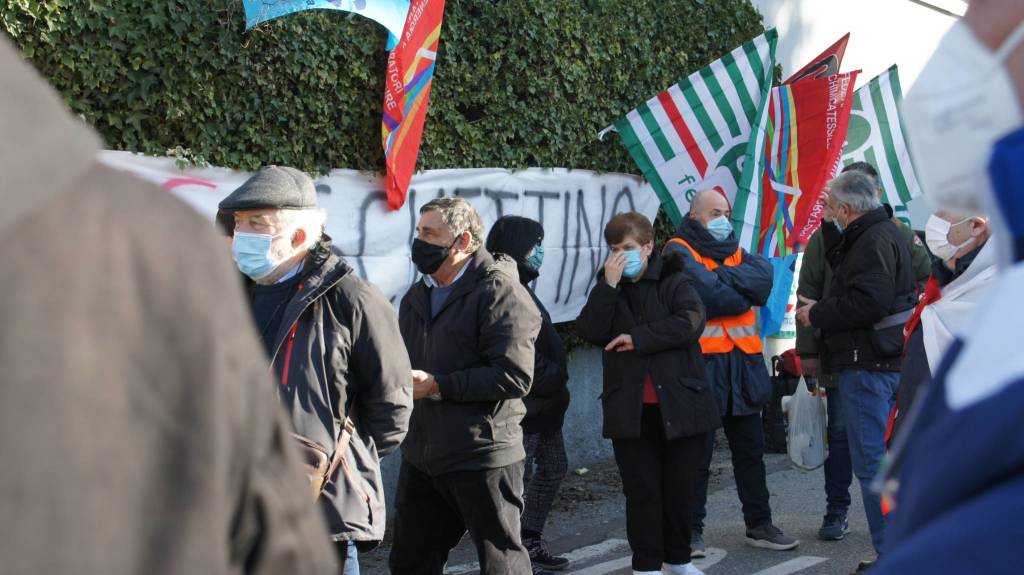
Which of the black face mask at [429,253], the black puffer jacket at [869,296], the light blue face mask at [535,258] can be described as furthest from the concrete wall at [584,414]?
the black face mask at [429,253]

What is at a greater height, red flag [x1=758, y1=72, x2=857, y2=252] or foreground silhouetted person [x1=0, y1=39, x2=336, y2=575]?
red flag [x1=758, y1=72, x2=857, y2=252]

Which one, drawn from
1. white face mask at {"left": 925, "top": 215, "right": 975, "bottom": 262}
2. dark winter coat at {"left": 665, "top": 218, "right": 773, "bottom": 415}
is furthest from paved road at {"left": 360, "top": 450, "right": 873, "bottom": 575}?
white face mask at {"left": 925, "top": 215, "right": 975, "bottom": 262}

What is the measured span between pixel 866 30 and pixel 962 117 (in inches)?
481

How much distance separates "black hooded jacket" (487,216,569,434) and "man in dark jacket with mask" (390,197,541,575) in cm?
104

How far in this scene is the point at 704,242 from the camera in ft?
20.9

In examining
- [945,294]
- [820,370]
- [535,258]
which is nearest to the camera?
[945,294]

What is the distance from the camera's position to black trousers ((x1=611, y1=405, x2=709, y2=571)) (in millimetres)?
5352

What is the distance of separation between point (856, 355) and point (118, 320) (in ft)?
17.2

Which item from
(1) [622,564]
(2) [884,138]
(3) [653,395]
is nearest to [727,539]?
(1) [622,564]

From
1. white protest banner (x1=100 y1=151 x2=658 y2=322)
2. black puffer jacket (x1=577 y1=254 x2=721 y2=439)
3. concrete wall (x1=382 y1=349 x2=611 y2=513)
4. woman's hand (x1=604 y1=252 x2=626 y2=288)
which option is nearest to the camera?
black puffer jacket (x1=577 y1=254 x2=721 y2=439)

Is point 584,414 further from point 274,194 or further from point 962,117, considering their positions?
point 962,117

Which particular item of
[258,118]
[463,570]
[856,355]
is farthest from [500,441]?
[258,118]

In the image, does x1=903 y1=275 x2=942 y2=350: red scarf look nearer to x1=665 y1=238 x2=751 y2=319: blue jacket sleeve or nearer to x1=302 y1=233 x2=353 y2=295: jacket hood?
x1=665 y1=238 x2=751 y2=319: blue jacket sleeve

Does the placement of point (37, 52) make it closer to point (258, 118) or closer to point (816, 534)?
point (258, 118)
